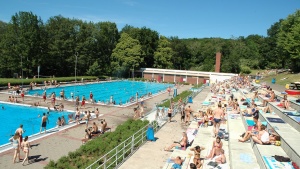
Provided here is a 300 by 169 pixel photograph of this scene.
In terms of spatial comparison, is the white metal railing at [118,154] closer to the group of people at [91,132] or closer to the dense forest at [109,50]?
the group of people at [91,132]

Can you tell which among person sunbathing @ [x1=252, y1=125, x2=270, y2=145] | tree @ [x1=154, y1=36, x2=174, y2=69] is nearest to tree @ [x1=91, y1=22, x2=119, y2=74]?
tree @ [x1=154, y1=36, x2=174, y2=69]

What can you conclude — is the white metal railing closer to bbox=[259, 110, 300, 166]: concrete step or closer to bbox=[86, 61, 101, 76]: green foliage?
bbox=[259, 110, 300, 166]: concrete step

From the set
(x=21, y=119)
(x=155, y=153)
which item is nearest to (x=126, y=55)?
(x=21, y=119)

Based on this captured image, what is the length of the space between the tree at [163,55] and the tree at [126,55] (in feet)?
23.4

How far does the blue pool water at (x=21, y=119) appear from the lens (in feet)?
60.7

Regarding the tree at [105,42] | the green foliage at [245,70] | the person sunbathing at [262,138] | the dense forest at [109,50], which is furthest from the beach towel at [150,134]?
the green foliage at [245,70]

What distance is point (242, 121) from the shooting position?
50.3 ft

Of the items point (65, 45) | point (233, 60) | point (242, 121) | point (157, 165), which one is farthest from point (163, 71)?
point (157, 165)

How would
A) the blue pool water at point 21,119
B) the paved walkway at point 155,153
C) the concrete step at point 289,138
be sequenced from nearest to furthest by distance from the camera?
the concrete step at point 289,138, the paved walkway at point 155,153, the blue pool water at point 21,119

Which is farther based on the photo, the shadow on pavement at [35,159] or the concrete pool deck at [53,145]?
the shadow on pavement at [35,159]

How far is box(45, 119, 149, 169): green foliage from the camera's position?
11141 mm

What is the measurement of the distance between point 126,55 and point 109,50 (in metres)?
5.94

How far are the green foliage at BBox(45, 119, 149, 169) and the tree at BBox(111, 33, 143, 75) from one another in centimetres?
4781

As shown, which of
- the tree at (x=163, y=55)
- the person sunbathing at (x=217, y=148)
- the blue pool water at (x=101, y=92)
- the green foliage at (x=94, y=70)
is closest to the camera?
the person sunbathing at (x=217, y=148)
